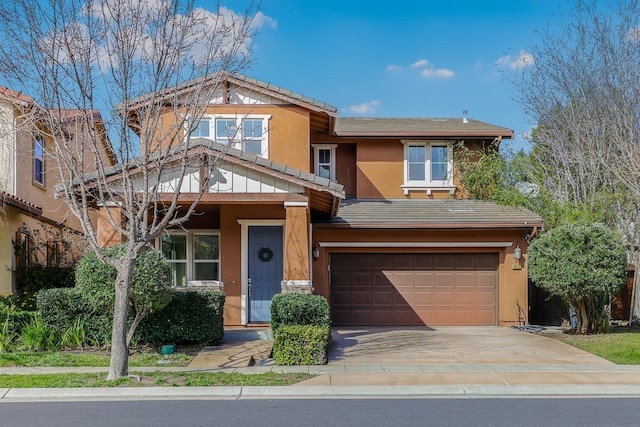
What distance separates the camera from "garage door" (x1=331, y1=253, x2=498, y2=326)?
1950 cm

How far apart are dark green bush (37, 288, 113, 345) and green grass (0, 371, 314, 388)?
2715mm

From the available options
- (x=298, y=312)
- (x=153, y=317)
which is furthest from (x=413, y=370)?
(x=153, y=317)

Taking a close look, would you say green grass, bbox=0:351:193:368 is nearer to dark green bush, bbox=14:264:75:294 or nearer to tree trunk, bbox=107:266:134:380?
tree trunk, bbox=107:266:134:380

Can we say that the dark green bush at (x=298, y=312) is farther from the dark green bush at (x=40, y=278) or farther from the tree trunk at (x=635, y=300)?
the tree trunk at (x=635, y=300)

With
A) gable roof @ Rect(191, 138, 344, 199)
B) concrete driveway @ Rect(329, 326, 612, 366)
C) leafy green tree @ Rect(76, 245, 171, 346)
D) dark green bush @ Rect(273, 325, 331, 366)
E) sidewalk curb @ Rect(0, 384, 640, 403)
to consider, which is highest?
gable roof @ Rect(191, 138, 344, 199)

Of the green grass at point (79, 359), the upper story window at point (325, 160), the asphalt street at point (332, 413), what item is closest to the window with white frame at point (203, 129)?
the upper story window at point (325, 160)

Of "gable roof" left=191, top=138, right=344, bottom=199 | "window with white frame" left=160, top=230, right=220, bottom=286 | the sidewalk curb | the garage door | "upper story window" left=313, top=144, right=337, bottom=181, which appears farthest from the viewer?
"upper story window" left=313, top=144, right=337, bottom=181

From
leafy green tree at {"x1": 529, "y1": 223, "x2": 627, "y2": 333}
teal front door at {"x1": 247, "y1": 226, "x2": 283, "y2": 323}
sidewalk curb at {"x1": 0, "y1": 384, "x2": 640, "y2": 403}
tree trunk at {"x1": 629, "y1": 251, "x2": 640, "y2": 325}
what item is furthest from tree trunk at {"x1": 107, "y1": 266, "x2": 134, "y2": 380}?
tree trunk at {"x1": 629, "y1": 251, "x2": 640, "y2": 325}

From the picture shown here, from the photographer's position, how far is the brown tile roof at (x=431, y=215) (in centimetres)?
1870

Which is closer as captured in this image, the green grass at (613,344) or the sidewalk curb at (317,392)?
the sidewalk curb at (317,392)

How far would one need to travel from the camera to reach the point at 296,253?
14.7m

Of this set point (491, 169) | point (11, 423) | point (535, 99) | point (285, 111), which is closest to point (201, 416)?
point (11, 423)

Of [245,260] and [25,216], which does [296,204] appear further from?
[25,216]

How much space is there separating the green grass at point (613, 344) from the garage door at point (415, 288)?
319cm
